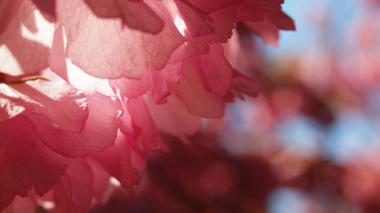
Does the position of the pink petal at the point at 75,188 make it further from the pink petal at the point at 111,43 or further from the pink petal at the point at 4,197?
the pink petal at the point at 111,43

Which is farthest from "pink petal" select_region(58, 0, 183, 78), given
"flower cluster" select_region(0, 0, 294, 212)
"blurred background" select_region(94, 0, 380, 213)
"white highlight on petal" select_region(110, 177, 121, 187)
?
"blurred background" select_region(94, 0, 380, 213)

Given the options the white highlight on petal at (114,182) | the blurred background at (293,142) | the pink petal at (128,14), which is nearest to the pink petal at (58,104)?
the pink petal at (128,14)

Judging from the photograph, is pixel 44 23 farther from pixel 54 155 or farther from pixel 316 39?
pixel 316 39

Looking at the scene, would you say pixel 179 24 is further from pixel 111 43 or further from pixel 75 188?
pixel 75 188

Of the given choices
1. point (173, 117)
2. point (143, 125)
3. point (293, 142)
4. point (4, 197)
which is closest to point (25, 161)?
point (4, 197)

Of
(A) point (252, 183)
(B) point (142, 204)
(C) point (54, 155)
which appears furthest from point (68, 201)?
(A) point (252, 183)

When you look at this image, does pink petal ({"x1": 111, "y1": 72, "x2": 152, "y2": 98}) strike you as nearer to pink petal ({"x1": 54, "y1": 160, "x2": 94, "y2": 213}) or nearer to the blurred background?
pink petal ({"x1": 54, "y1": 160, "x2": 94, "y2": 213})

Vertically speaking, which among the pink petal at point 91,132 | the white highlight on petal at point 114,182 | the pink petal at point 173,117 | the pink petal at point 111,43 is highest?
the pink petal at point 111,43
